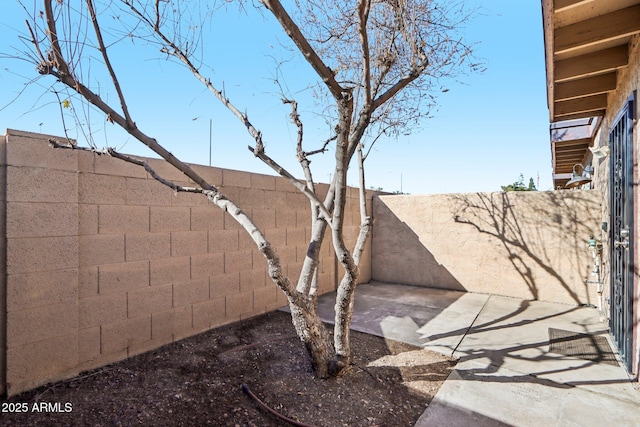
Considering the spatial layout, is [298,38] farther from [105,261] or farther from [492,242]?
[492,242]

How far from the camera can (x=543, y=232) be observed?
4.91 meters

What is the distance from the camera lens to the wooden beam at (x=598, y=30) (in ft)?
7.55

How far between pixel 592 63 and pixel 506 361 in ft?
9.02

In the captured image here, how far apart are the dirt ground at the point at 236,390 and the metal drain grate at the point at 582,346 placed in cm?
127

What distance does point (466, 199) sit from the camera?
216 inches

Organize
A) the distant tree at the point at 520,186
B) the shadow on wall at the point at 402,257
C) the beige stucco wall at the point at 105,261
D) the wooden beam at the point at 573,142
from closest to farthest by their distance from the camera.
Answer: the beige stucco wall at the point at 105,261
the wooden beam at the point at 573,142
the shadow on wall at the point at 402,257
the distant tree at the point at 520,186

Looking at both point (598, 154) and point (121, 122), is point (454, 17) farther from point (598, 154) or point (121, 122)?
point (121, 122)

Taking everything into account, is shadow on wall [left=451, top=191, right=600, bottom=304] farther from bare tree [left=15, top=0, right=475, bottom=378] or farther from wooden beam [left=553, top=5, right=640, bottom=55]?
wooden beam [left=553, top=5, right=640, bottom=55]

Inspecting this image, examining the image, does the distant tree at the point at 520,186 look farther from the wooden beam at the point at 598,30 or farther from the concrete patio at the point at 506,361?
the wooden beam at the point at 598,30

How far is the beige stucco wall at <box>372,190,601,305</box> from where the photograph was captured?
15.4 feet

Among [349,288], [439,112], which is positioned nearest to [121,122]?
[349,288]

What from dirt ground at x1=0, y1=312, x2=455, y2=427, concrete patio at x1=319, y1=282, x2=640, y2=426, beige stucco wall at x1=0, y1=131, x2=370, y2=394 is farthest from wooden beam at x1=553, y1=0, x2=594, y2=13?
beige stucco wall at x1=0, y1=131, x2=370, y2=394

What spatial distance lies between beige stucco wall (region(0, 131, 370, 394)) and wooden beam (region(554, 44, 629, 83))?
131 inches

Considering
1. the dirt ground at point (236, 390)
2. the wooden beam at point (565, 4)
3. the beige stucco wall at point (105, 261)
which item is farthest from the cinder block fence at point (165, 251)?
the wooden beam at point (565, 4)
